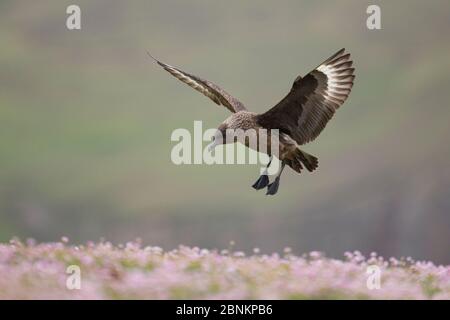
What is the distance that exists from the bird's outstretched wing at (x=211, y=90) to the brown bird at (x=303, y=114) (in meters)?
0.21

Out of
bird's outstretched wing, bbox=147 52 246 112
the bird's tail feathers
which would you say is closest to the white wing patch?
the bird's tail feathers

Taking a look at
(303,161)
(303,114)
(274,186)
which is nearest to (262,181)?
(274,186)

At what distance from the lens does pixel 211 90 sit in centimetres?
439

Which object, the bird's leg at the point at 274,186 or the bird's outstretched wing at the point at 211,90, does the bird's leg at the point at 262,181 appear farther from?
the bird's outstretched wing at the point at 211,90

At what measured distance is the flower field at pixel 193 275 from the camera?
2.92m

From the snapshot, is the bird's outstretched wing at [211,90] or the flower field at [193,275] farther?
the bird's outstretched wing at [211,90]

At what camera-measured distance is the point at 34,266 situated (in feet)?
10.2

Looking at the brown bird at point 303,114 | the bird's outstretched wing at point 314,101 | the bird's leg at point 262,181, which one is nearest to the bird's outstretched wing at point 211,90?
the brown bird at point 303,114

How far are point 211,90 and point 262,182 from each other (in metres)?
0.74

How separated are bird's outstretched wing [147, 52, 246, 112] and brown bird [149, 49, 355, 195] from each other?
0.21m

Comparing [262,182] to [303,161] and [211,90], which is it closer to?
[303,161]

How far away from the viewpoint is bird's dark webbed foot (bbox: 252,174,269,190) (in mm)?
→ 4121
